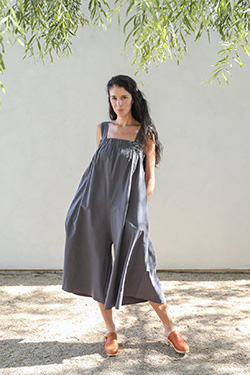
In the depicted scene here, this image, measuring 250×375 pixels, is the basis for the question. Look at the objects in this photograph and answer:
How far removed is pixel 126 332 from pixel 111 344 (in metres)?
0.35

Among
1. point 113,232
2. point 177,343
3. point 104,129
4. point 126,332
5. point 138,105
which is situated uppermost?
point 138,105

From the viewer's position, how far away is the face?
2438 mm

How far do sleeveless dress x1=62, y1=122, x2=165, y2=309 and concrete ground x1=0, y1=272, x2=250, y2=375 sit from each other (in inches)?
12.8

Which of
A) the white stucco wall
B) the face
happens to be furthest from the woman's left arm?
the white stucco wall

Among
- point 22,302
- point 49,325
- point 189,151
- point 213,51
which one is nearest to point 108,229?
point 49,325

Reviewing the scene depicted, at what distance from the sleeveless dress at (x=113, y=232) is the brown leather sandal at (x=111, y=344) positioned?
239 mm

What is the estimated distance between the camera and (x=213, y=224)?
4398 millimetres

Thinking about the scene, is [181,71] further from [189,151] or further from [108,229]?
[108,229]

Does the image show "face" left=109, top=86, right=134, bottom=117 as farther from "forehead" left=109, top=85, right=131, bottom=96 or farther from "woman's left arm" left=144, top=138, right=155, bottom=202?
"woman's left arm" left=144, top=138, right=155, bottom=202

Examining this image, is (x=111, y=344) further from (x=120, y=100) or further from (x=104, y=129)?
(x=120, y=100)

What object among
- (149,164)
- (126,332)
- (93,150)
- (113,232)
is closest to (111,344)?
(126,332)

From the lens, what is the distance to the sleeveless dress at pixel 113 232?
2.36m

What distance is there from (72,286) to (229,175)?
7.64ft

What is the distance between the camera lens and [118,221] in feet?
7.75
